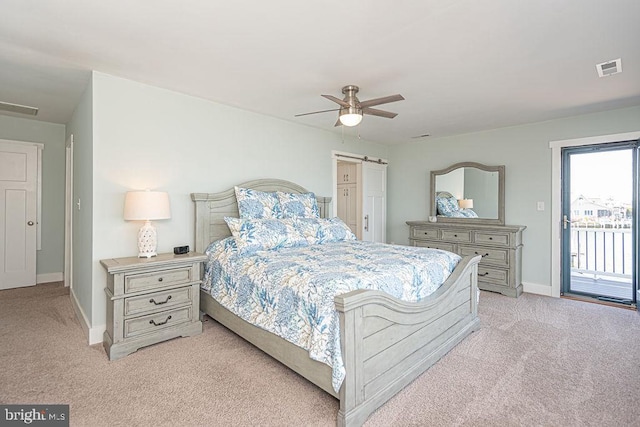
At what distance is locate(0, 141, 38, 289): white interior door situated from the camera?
436 centimetres

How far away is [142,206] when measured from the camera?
2.73 metres

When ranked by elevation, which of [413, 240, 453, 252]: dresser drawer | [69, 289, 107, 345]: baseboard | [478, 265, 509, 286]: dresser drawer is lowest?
[69, 289, 107, 345]: baseboard

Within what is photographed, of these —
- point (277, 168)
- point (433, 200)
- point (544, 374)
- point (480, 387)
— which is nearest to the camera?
point (480, 387)

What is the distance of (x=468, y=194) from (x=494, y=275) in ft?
4.42

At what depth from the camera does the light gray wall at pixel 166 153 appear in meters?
2.84

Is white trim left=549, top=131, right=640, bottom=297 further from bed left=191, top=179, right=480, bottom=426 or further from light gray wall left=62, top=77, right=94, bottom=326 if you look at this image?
light gray wall left=62, top=77, right=94, bottom=326

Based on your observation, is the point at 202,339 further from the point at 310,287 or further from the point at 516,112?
the point at 516,112

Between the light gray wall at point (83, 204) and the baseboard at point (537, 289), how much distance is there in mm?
5280

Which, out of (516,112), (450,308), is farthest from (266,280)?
(516,112)

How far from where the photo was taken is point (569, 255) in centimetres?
428

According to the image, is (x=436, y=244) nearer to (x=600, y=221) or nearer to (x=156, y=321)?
(x=600, y=221)

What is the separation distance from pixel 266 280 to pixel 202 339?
1.05 metres

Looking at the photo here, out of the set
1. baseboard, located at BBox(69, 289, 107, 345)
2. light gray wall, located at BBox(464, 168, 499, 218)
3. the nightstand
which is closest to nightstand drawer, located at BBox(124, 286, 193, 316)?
the nightstand

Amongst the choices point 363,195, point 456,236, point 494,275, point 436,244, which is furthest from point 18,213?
point 494,275
